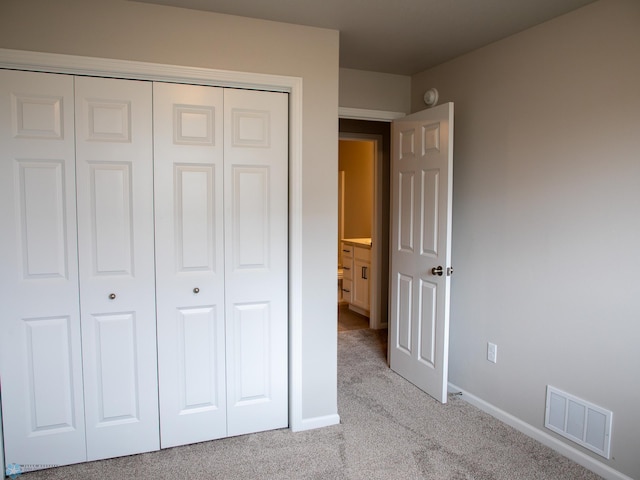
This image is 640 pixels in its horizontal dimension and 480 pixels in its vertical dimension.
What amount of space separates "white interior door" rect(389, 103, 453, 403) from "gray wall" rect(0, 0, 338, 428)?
0.79 metres

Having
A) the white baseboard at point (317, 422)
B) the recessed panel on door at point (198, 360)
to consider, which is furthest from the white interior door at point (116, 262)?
the white baseboard at point (317, 422)

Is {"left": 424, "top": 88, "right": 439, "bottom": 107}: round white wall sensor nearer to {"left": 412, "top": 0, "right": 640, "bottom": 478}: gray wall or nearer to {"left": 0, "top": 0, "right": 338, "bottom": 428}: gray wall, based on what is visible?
{"left": 412, "top": 0, "right": 640, "bottom": 478}: gray wall

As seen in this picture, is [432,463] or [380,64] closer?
[432,463]

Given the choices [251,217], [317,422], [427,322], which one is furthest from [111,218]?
[427,322]

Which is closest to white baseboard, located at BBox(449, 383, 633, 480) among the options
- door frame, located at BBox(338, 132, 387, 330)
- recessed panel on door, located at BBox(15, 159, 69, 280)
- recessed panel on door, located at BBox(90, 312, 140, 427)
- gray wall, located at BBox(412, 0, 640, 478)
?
gray wall, located at BBox(412, 0, 640, 478)

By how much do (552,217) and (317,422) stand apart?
1856 mm

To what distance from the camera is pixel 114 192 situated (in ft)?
7.55

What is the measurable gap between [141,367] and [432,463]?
1656 millimetres

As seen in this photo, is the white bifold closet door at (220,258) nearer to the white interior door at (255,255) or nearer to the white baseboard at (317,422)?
the white interior door at (255,255)

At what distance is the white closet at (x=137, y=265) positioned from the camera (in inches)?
86.6

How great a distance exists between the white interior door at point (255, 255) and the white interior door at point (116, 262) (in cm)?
43

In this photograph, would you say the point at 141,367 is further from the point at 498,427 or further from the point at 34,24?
the point at 498,427

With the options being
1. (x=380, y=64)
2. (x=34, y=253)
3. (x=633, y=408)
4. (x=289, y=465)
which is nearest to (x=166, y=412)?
(x=289, y=465)

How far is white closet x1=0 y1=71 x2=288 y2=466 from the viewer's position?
86.6 inches
